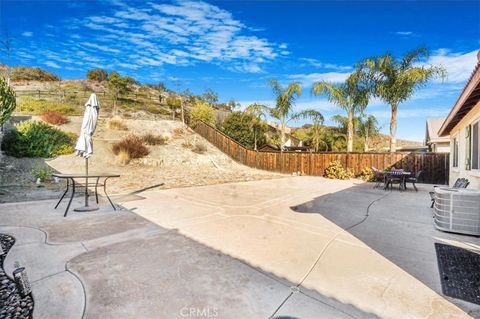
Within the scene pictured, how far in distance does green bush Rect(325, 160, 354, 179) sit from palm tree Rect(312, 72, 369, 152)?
1.22 metres

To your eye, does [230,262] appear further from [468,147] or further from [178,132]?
[178,132]

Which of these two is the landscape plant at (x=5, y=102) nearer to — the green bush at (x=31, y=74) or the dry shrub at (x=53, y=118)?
the dry shrub at (x=53, y=118)

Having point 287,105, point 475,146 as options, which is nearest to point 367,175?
point 287,105

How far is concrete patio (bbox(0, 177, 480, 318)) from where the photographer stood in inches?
84.7

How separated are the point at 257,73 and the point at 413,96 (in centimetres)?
1205

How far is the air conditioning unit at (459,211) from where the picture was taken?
4.21 meters

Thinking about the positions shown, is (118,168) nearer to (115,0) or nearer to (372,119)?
(115,0)

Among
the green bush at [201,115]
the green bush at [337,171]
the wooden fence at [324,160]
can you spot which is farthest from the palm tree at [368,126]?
the green bush at [201,115]

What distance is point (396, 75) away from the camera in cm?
1195

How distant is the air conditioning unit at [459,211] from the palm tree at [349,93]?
33.1ft

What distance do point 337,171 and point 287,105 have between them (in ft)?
16.1

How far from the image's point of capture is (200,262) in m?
3.00

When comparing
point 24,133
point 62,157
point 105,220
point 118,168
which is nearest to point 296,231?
point 105,220

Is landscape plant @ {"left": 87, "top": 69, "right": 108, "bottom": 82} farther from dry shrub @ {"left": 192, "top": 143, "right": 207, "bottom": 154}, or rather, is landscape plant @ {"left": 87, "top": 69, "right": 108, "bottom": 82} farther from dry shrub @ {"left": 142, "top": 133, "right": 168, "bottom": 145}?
dry shrub @ {"left": 192, "top": 143, "right": 207, "bottom": 154}
